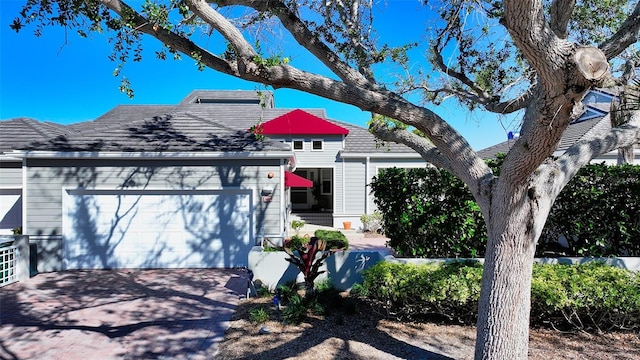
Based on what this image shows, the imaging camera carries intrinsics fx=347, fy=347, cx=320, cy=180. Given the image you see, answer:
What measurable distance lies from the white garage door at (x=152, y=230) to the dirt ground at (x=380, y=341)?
3792 mm

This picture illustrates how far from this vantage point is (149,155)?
890cm

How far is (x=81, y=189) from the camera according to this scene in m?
8.98

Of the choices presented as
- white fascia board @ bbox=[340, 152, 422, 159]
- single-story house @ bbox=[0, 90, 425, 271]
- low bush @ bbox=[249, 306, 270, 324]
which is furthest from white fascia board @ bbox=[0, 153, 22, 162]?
white fascia board @ bbox=[340, 152, 422, 159]

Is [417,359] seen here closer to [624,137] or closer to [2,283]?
[624,137]

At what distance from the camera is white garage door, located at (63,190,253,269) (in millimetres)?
9039

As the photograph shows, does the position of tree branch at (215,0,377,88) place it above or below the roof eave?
above

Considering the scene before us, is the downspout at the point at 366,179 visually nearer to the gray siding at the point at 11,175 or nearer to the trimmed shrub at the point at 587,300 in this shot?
the trimmed shrub at the point at 587,300

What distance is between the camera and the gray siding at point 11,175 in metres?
9.96

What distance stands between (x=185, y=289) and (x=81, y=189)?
417 cm

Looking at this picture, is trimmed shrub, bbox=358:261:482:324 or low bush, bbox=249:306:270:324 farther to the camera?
low bush, bbox=249:306:270:324

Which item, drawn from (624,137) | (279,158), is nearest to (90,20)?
(279,158)

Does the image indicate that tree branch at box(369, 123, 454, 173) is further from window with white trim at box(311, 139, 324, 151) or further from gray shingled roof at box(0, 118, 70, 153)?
window with white trim at box(311, 139, 324, 151)

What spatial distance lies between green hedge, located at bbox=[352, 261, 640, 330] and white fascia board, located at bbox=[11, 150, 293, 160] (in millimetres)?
4555

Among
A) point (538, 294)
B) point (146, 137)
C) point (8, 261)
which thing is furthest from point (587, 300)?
point (8, 261)
